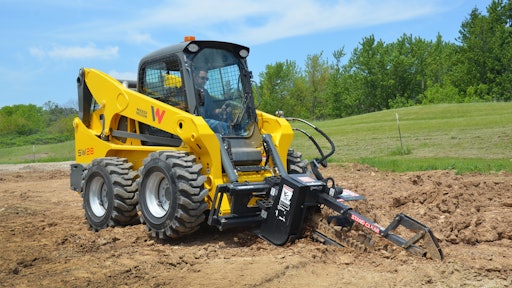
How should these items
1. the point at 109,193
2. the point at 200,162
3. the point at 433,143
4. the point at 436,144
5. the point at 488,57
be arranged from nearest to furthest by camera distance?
the point at 200,162 → the point at 109,193 → the point at 436,144 → the point at 433,143 → the point at 488,57

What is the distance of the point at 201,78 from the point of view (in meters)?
7.75

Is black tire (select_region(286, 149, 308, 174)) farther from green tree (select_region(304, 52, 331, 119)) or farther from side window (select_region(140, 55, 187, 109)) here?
green tree (select_region(304, 52, 331, 119))

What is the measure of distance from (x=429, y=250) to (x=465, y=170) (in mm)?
9209

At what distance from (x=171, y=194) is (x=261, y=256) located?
4.79ft

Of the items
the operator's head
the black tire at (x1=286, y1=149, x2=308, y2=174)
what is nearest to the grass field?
the black tire at (x1=286, y1=149, x2=308, y2=174)

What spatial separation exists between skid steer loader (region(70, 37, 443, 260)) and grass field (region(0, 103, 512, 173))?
8073mm

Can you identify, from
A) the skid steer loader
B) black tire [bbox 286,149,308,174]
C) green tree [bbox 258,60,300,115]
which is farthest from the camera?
green tree [bbox 258,60,300,115]

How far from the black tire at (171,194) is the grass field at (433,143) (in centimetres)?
927

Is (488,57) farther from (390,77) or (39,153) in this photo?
(39,153)

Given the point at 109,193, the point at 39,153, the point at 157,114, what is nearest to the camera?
the point at 157,114

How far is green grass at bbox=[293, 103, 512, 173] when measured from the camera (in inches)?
667

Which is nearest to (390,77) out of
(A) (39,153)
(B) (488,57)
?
(B) (488,57)

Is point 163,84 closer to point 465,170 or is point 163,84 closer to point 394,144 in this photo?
point 465,170

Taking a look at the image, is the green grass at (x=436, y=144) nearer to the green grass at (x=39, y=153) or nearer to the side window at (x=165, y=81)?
the side window at (x=165, y=81)
